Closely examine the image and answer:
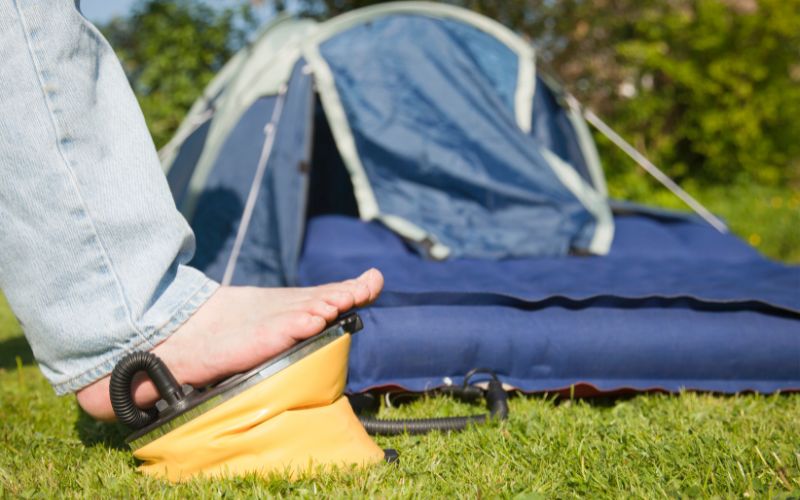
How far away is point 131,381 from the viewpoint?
1.10 meters

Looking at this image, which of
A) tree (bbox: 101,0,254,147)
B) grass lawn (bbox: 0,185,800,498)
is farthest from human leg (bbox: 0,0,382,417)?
tree (bbox: 101,0,254,147)

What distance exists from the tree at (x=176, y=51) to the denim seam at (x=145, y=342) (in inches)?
137

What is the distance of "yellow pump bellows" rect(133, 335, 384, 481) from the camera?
1.10 metres

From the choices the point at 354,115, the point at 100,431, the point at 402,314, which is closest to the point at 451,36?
the point at 354,115

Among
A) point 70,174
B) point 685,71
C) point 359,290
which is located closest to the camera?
point 70,174

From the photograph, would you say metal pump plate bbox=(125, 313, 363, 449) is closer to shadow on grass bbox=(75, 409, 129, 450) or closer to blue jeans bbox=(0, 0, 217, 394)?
blue jeans bbox=(0, 0, 217, 394)

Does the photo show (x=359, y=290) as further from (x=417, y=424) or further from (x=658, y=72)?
(x=658, y=72)

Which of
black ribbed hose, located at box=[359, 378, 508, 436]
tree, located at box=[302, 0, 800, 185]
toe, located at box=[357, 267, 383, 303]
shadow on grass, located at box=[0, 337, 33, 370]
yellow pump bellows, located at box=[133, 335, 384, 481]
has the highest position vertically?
tree, located at box=[302, 0, 800, 185]

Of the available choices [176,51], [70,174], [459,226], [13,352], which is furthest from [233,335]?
[176,51]

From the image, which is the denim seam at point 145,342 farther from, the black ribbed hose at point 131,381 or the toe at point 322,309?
the toe at point 322,309

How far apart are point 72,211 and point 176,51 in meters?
3.81

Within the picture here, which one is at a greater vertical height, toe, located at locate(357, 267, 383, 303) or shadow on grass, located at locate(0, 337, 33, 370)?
toe, located at locate(357, 267, 383, 303)

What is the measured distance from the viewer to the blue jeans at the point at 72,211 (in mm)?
1064

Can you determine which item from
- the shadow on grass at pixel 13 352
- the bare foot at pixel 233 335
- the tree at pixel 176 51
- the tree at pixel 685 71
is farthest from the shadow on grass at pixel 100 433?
the tree at pixel 685 71
